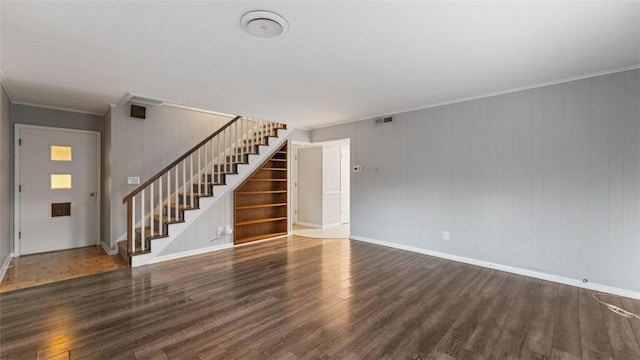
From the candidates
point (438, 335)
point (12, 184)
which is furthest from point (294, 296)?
point (12, 184)

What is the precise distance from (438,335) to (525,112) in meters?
3.14

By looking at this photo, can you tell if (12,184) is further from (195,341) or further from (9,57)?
(195,341)

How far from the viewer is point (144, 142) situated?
4684 millimetres

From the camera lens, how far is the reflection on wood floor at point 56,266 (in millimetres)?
3371

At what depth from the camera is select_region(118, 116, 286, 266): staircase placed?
4.01m

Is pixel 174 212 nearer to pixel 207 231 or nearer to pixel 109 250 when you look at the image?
pixel 207 231

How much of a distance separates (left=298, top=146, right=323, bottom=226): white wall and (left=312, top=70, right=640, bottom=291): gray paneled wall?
2.17m

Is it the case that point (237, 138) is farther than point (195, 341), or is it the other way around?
point (237, 138)

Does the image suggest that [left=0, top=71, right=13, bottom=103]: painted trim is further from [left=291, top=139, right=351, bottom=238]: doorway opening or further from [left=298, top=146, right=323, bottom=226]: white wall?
[left=298, top=146, right=323, bottom=226]: white wall

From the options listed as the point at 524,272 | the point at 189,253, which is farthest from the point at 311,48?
the point at 524,272

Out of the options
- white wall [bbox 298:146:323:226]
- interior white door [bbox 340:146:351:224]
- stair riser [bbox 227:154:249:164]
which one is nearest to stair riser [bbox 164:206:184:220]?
stair riser [bbox 227:154:249:164]

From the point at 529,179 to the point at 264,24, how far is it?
3.76 m

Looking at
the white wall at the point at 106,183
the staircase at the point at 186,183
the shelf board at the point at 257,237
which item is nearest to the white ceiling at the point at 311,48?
the white wall at the point at 106,183

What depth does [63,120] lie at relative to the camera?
4.72 metres
